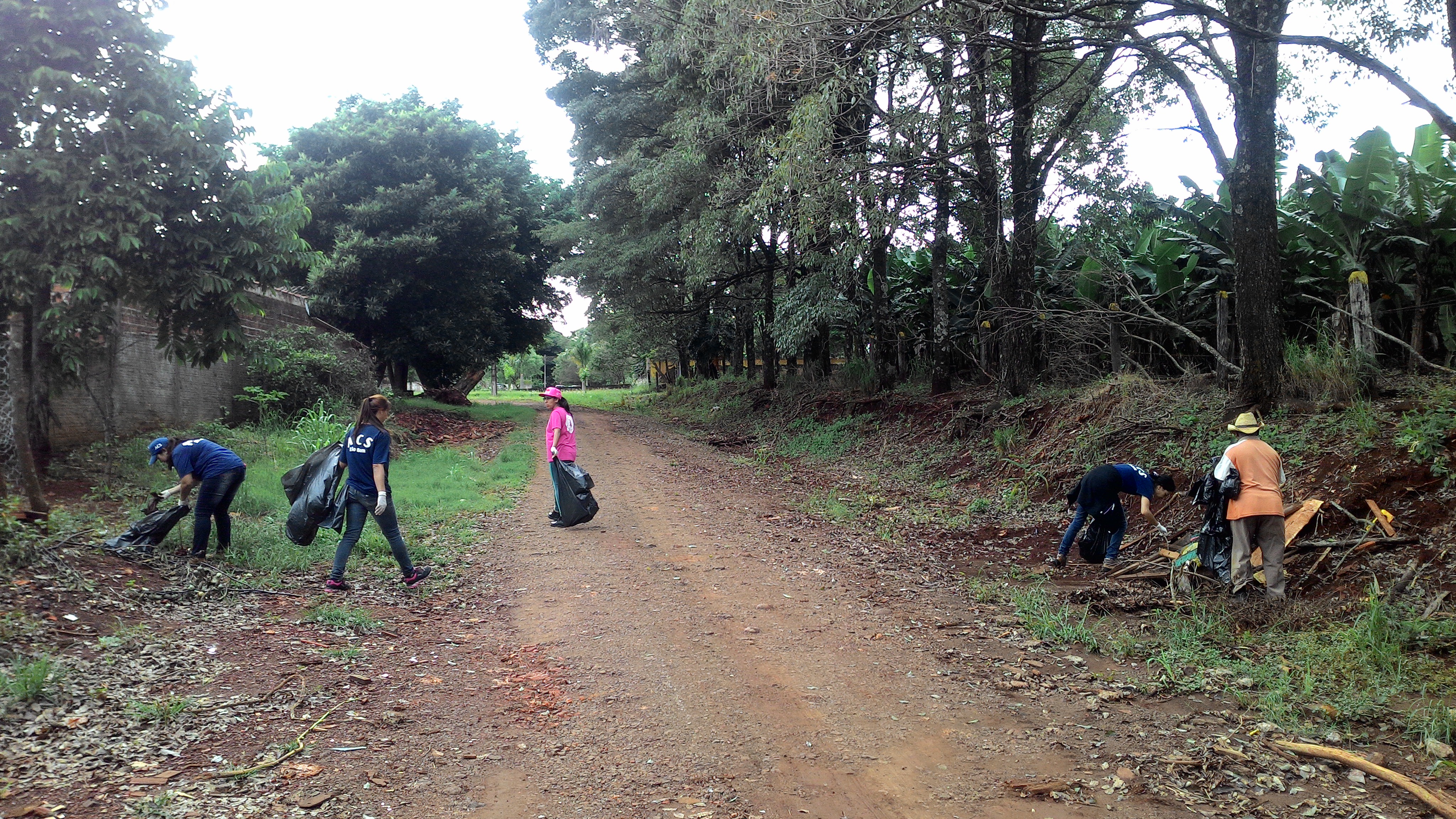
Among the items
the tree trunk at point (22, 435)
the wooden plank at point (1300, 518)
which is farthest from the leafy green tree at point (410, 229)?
the wooden plank at point (1300, 518)

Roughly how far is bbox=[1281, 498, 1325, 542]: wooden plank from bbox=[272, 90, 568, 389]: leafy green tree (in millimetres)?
20811

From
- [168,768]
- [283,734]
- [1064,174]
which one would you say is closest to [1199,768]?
[283,734]

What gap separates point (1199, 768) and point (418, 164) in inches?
953

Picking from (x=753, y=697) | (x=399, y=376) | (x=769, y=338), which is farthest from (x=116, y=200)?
(x=399, y=376)

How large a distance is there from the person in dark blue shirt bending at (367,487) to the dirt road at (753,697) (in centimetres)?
131

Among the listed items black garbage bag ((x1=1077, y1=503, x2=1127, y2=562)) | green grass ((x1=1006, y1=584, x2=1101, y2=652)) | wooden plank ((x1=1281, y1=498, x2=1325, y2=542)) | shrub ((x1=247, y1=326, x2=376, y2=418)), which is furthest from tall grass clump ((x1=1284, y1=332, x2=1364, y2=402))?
shrub ((x1=247, y1=326, x2=376, y2=418))

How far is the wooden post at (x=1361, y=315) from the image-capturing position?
9344 mm

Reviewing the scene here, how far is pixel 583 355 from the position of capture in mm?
72812

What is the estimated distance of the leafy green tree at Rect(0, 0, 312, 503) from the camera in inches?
320

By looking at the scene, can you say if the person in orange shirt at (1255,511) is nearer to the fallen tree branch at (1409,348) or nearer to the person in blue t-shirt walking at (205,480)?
the fallen tree branch at (1409,348)

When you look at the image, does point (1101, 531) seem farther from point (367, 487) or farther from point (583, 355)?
point (583, 355)

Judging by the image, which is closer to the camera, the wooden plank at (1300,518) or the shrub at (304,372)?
the wooden plank at (1300,518)

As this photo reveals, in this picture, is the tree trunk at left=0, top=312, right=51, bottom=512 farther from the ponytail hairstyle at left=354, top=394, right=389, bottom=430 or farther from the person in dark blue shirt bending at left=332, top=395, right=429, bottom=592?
the ponytail hairstyle at left=354, top=394, right=389, bottom=430

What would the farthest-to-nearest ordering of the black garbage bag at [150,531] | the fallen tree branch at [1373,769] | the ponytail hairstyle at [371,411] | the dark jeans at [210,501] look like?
the dark jeans at [210,501] < the black garbage bag at [150,531] < the ponytail hairstyle at [371,411] < the fallen tree branch at [1373,769]
